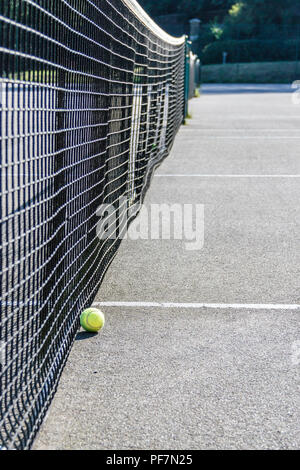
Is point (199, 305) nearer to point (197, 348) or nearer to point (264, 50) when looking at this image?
point (197, 348)

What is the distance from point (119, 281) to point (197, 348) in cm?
149

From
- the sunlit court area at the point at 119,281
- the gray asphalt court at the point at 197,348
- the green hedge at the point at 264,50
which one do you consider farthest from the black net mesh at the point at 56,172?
the green hedge at the point at 264,50

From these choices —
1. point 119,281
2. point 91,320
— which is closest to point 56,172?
point 91,320

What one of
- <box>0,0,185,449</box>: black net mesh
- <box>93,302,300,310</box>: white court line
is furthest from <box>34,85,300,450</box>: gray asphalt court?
<box>0,0,185,449</box>: black net mesh

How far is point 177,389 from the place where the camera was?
12.4ft

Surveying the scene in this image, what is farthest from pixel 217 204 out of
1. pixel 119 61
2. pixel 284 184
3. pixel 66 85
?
pixel 66 85

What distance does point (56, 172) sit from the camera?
3.93m

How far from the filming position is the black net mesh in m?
3.15

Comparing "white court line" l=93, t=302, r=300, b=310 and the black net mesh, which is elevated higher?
the black net mesh

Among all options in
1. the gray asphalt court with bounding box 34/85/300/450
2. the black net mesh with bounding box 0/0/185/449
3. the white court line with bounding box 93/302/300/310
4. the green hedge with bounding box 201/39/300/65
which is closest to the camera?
the black net mesh with bounding box 0/0/185/449

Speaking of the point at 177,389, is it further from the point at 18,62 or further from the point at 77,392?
the point at 18,62

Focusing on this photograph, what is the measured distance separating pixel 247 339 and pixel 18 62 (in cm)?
223

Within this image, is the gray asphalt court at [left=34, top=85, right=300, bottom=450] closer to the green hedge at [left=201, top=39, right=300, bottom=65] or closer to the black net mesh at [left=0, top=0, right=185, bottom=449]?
the black net mesh at [left=0, top=0, right=185, bottom=449]

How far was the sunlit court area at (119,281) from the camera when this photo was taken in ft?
10.6
